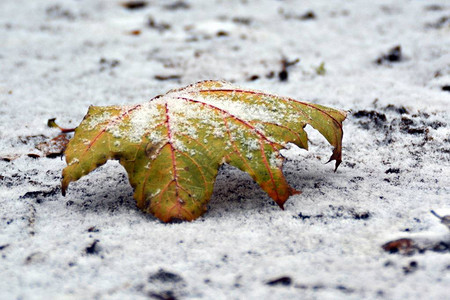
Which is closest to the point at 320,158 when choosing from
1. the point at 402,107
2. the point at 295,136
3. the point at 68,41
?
the point at 295,136

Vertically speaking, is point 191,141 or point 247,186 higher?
point 191,141

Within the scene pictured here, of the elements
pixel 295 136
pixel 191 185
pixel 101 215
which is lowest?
pixel 101 215

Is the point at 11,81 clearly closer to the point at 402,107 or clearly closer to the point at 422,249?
the point at 402,107

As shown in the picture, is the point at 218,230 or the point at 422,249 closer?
the point at 422,249

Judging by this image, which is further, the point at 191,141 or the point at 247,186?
the point at 247,186

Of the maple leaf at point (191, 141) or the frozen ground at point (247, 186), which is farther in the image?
the maple leaf at point (191, 141)
